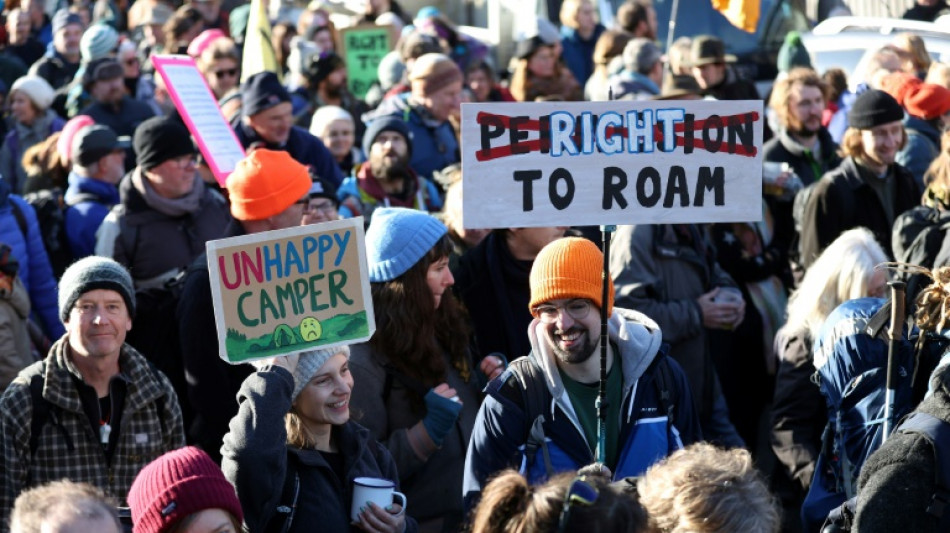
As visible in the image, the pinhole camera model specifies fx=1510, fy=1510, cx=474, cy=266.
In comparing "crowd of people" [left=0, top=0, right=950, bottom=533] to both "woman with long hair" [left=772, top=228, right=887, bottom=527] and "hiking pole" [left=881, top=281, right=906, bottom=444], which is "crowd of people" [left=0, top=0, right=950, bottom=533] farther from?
"hiking pole" [left=881, top=281, right=906, bottom=444]

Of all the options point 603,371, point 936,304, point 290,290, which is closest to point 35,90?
point 290,290

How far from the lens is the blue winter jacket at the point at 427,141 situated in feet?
31.1

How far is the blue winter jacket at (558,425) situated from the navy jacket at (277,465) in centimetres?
36

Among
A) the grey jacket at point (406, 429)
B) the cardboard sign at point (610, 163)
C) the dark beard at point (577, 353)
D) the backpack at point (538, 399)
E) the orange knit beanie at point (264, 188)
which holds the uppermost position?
the cardboard sign at point (610, 163)

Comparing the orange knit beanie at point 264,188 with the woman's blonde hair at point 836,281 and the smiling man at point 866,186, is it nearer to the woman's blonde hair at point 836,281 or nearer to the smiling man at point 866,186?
the woman's blonde hair at point 836,281

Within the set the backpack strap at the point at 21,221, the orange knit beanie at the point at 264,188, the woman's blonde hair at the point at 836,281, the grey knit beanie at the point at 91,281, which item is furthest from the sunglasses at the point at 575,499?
the backpack strap at the point at 21,221

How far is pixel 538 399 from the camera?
4.84 meters

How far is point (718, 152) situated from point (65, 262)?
3932 mm

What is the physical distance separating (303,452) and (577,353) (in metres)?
0.94

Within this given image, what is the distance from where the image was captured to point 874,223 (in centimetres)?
812

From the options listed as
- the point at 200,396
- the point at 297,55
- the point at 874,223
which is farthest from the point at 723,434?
the point at 297,55

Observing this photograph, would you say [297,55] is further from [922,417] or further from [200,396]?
[922,417]

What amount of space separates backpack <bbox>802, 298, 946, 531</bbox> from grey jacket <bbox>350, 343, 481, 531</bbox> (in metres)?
1.25

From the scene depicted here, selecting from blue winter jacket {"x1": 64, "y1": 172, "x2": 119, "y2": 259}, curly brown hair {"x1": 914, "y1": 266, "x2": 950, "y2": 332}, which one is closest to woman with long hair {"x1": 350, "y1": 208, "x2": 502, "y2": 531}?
curly brown hair {"x1": 914, "y1": 266, "x2": 950, "y2": 332}
